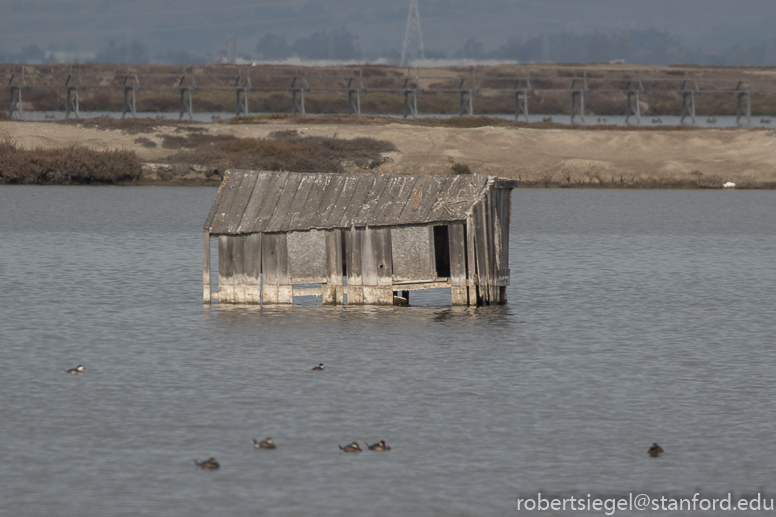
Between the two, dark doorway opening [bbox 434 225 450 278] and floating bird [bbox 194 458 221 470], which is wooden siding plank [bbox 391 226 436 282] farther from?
floating bird [bbox 194 458 221 470]

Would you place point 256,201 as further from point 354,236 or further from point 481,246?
point 481,246

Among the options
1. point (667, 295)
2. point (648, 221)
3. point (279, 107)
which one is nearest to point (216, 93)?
point (279, 107)

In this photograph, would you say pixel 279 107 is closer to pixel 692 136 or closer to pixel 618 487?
pixel 692 136

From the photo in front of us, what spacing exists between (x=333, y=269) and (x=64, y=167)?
115 feet

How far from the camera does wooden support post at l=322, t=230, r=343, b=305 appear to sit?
21.7 metres

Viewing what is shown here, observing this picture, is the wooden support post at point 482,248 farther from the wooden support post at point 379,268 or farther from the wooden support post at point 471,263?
the wooden support post at point 379,268

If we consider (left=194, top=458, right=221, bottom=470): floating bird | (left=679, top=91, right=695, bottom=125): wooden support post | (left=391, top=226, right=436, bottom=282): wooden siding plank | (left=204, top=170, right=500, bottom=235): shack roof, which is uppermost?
(left=204, top=170, right=500, bottom=235): shack roof

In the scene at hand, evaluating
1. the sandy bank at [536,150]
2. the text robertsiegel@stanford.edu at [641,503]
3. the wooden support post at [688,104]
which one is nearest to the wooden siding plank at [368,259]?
the text robertsiegel@stanford.edu at [641,503]

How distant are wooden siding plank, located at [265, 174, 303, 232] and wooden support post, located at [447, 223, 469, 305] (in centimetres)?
341

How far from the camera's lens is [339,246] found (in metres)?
21.8

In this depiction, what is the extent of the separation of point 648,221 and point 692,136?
69.0ft

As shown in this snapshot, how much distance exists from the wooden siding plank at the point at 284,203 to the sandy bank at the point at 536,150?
32.1 m

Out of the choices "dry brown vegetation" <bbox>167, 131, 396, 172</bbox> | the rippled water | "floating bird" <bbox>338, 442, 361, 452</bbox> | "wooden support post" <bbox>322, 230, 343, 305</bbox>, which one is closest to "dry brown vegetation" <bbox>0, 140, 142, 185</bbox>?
"dry brown vegetation" <bbox>167, 131, 396, 172</bbox>

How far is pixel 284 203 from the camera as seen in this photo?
22031 mm
